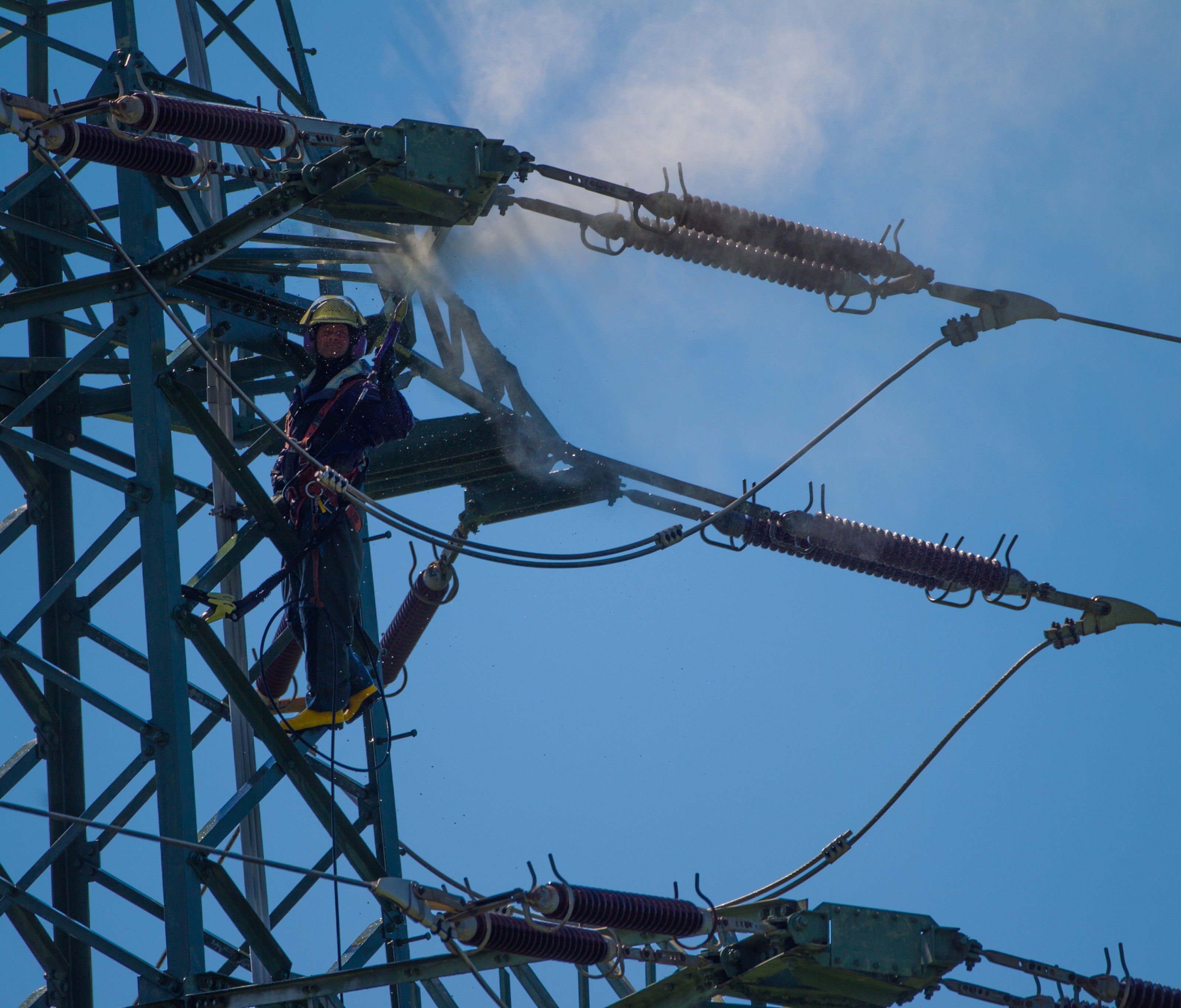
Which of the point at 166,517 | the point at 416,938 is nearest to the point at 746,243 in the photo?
the point at 166,517

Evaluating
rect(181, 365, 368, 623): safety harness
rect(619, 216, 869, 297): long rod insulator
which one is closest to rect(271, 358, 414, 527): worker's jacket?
rect(181, 365, 368, 623): safety harness

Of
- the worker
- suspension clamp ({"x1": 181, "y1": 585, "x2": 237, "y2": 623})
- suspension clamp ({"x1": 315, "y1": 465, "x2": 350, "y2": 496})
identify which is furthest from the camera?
the worker

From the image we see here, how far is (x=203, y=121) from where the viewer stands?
10266 millimetres

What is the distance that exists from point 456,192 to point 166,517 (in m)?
2.64

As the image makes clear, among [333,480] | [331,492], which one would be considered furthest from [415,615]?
[333,480]

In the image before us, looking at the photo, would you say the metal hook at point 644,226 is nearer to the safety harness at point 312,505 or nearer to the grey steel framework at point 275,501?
the grey steel framework at point 275,501

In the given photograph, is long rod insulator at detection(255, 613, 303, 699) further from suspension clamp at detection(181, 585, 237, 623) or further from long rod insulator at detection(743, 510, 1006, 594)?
long rod insulator at detection(743, 510, 1006, 594)

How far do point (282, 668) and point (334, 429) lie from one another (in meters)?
2.06

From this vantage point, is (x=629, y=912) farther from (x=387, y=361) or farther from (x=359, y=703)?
(x=387, y=361)

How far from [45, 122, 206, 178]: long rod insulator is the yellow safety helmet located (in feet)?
4.69

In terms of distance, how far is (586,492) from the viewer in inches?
525

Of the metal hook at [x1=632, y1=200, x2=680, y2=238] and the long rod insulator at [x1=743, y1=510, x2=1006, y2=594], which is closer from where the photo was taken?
the metal hook at [x1=632, y1=200, x2=680, y2=238]

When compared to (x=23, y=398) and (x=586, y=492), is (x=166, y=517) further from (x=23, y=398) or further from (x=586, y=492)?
(x=586, y=492)

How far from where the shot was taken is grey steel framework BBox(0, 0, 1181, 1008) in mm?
9227
